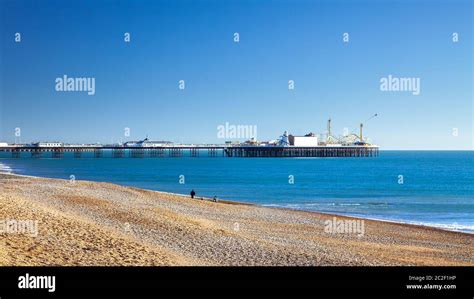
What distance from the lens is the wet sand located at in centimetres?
1103

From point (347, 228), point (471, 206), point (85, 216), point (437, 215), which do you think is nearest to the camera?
point (85, 216)

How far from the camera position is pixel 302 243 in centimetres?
1590

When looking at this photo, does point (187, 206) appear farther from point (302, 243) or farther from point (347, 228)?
point (302, 243)

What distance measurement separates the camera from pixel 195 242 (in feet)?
46.0

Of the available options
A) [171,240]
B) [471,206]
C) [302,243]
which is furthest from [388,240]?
[471,206]

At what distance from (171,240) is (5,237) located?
4.23 meters

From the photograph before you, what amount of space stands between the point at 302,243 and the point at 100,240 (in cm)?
634

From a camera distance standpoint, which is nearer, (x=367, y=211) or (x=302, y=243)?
(x=302, y=243)

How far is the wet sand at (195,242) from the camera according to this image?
11.0 metres

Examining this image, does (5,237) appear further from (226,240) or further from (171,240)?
(226,240)

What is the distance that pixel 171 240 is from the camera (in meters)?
14.1
